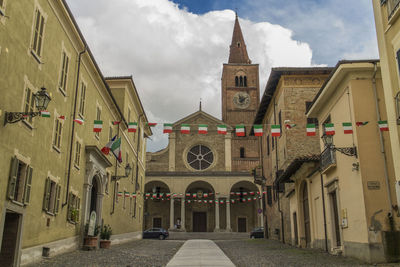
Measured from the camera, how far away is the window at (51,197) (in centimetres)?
1212

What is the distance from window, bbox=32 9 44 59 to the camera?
1102 cm

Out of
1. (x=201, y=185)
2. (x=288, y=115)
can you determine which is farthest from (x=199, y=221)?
(x=288, y=115)

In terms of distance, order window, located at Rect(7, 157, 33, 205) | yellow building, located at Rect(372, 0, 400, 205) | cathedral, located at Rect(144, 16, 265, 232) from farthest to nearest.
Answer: cathedral, located at Rect(144, 16, 265, 232), yellow building, located at Rect(372, 0, 400, 205), window, located at Rect(7, 157, 33, 205)

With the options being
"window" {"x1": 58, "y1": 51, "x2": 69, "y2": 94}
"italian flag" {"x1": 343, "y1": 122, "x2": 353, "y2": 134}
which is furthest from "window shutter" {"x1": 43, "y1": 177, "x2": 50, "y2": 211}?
"italian flag" {"x1": 343, "y1": 122, "x2": 353, "y2": 134}

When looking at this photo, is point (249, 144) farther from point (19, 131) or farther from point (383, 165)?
point (19, 131)

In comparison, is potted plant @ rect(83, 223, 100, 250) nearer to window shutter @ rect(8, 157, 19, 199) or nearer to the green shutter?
the green shutter

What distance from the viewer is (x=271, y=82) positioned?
943 inches

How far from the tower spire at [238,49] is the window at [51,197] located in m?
51.5

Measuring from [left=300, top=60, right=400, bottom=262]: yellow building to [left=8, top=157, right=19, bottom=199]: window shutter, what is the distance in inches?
350

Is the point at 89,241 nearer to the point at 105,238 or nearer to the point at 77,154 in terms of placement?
the point at 105,238

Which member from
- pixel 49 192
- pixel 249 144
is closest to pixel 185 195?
pixel 249 144

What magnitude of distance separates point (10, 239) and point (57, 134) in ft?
13.7

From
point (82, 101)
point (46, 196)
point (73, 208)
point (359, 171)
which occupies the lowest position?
point (73, 208)

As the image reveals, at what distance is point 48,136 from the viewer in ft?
40.3
